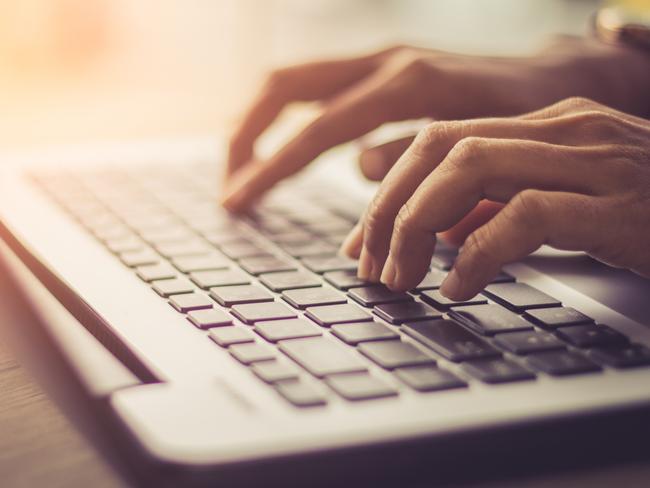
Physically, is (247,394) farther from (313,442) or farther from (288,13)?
(288,13)

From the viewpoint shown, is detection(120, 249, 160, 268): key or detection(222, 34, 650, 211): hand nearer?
detection(120, 249, 160, 268): key

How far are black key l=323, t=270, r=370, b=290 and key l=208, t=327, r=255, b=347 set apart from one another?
0.11 meters

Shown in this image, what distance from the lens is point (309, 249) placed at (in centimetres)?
73

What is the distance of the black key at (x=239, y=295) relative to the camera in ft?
1.89

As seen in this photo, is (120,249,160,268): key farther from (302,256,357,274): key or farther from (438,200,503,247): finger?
(438,200,503,247): finger

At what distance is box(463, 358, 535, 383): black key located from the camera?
451mm

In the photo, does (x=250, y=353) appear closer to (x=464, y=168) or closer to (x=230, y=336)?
(x=230, y=336)

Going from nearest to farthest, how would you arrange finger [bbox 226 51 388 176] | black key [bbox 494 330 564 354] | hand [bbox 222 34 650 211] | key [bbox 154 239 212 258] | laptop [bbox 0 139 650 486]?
1. laptop [bbox 0 139 650 486]
2. black key [bbox 494 330 564 354]
3. key [bbox 154 239 212 258]
4. hand [bbox 222 34 650 211]
5. finger [bbox 226 51 388 176]

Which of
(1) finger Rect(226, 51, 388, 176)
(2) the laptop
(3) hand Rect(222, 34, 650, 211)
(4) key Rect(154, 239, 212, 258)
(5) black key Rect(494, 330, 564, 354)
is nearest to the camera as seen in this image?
(2) the laptop

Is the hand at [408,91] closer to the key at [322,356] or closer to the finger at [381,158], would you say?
the finger at [381,158]

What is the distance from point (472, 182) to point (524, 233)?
51 millimetres

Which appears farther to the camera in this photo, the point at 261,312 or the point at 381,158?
the point at 381,158

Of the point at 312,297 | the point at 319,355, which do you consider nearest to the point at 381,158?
the point at 312,297

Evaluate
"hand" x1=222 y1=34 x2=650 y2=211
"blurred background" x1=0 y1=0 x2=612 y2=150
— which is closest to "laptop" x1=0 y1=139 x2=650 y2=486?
"hand" x1=222 y1=34 x2=650 y2=211
